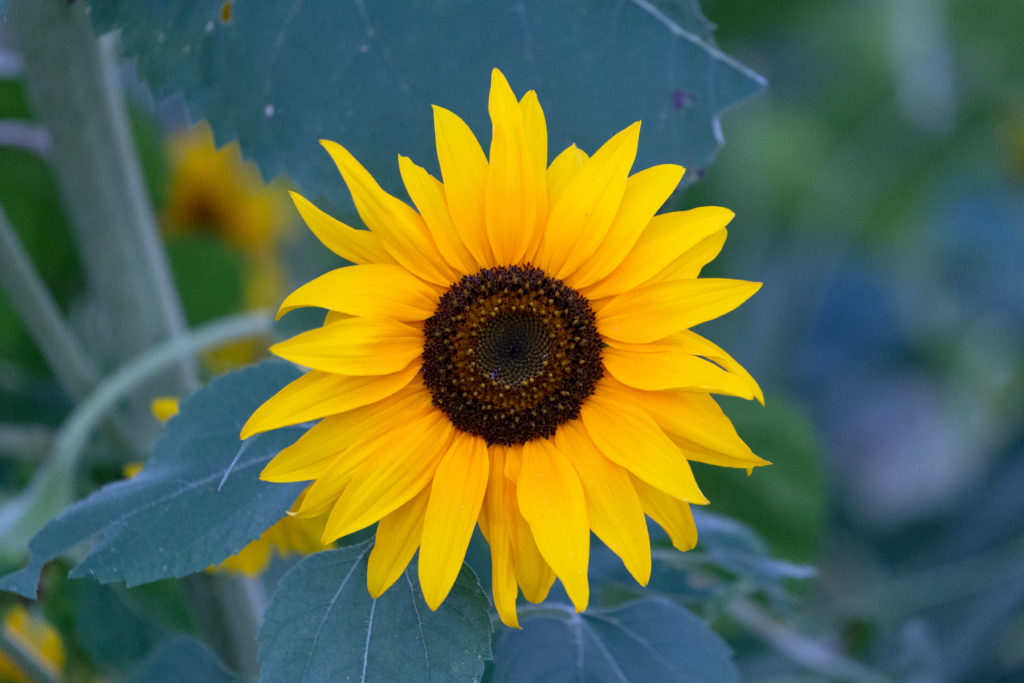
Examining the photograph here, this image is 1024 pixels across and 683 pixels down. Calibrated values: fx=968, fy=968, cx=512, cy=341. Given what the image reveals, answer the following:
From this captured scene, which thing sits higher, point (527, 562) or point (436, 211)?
point (436, 211)

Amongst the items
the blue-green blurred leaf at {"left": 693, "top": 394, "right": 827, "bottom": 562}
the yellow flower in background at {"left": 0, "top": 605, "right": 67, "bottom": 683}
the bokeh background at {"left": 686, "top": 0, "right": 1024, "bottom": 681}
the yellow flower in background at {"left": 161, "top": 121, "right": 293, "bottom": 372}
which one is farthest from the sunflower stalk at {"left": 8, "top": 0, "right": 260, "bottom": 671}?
the bokeh background at {"left": 686, "top": 0, "right": 1024, "bottom": 681}

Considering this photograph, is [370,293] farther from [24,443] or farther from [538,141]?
[24,443]

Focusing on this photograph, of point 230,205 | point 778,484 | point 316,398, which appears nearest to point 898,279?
point 778,484

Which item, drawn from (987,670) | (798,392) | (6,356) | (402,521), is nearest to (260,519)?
(402,521)

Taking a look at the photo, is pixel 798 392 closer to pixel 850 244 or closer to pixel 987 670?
pixel 850 244

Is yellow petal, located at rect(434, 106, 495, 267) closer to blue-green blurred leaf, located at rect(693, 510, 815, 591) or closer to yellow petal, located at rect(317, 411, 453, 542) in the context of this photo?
yellow petal, located at rect(317, 411, 453, 542)
